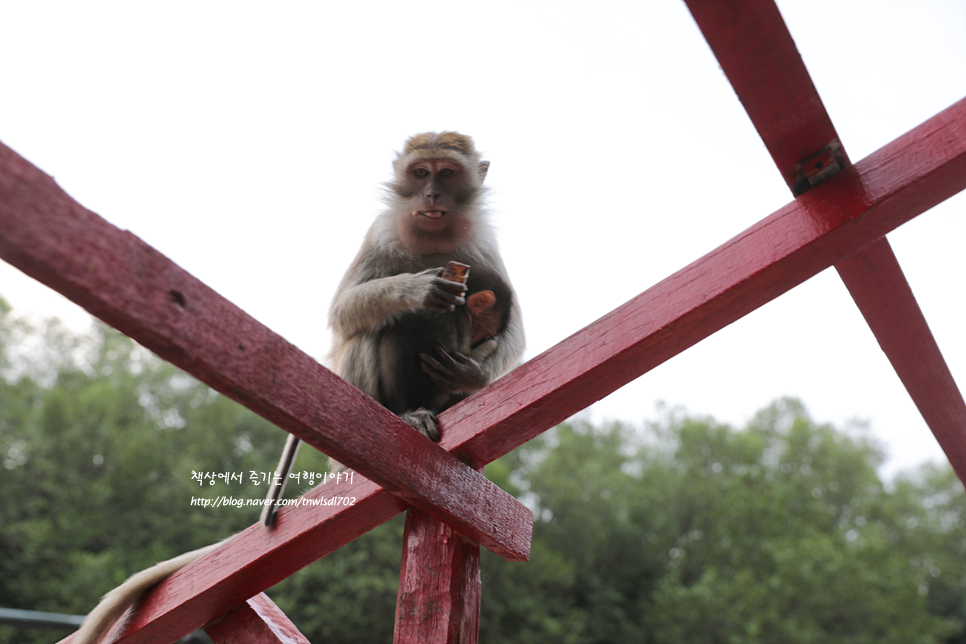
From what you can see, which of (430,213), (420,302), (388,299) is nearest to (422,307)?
(420,302)

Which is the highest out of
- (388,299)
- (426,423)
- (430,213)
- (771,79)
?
(430,213)

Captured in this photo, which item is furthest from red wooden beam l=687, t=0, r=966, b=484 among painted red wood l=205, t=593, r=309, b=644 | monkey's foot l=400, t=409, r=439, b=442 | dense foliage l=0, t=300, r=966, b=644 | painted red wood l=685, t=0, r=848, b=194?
dense foliage l=0, t=300, r=966, b=644

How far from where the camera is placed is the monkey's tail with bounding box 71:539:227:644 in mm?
1933

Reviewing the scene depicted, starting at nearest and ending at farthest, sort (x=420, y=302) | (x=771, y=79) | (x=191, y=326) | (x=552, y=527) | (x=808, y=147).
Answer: (x=191, y=326)
(x=771, y=79)
(x=808, y=147)
(x=420, y=302)
(x=552, y=527)

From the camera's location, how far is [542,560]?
15.0 metres

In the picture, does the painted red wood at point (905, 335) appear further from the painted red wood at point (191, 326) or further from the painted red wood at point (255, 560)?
the painted red wood at point (255, 560)

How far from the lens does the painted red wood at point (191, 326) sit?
811 millimetres

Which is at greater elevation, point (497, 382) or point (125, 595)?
point (497, 382)

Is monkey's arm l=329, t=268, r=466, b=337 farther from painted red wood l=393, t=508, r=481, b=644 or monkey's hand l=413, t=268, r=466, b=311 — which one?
painted red wood l=393, t=508, r=481, b=644

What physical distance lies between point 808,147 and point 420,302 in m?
0.97

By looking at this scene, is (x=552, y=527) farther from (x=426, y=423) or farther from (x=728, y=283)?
(x=728, y=283)

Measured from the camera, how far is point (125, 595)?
1.97m

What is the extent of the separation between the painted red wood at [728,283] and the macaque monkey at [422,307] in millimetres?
266

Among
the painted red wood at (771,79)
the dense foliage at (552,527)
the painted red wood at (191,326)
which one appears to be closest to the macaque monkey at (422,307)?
the painted red wood at (191,326)
